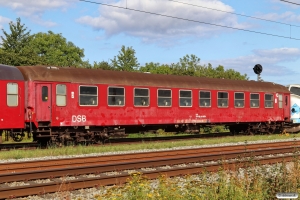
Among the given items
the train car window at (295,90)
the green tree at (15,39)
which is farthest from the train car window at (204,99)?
the green tree at (15,39)

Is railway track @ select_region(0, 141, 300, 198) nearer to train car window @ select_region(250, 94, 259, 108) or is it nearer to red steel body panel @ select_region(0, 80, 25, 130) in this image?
red steel body panel @ select_region(0, 80, 25, 130)

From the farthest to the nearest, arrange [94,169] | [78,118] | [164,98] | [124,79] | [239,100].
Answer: [239,100]
[164,98]
[124,79]
[78,118]
[94,169]

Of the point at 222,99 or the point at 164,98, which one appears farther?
the point at 222,99

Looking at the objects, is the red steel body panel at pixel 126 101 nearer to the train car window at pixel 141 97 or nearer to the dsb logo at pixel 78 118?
the dsb logo at pixel 78 118

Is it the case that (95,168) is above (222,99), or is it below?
below

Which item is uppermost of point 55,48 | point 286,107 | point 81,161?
point 55,48

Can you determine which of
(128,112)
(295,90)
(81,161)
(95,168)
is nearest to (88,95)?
(128,112)

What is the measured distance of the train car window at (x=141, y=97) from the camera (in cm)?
2059

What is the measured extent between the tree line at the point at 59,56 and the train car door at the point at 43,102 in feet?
78.0

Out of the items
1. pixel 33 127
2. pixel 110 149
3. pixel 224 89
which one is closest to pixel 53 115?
pixel 33 127

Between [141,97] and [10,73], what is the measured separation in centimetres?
634

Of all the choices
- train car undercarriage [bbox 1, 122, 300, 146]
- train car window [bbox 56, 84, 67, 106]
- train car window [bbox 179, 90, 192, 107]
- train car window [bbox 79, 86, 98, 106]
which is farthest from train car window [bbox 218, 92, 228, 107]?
train car window [bbox 56, 84, 67, 106]

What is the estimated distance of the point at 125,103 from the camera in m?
20.1

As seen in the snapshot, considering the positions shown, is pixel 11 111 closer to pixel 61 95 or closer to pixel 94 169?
pixel 61 95
